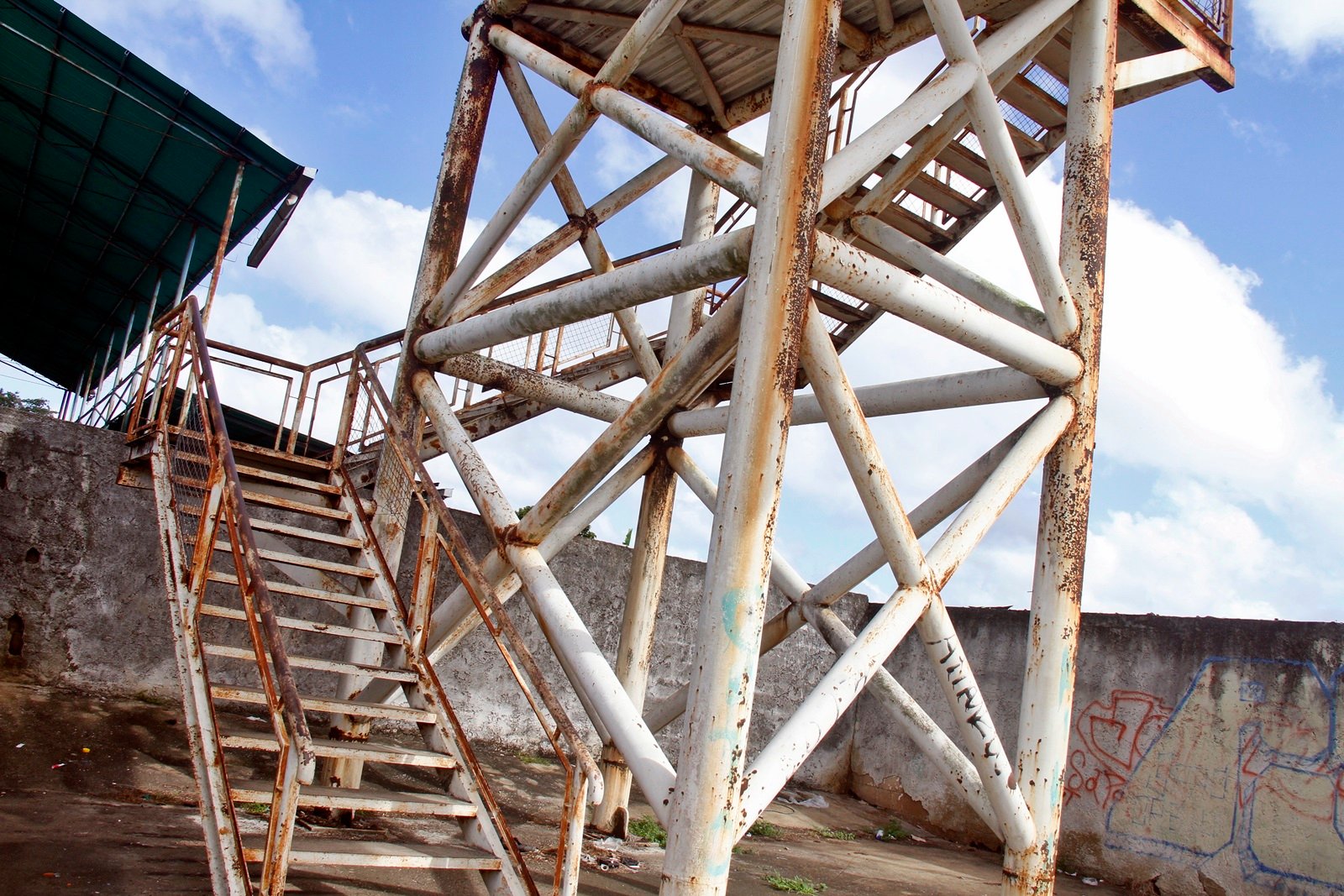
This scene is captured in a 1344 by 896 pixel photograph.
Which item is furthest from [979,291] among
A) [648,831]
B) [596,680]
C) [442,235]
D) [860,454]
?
[648,831]

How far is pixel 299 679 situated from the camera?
28.8 feet

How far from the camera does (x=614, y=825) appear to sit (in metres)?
7.29

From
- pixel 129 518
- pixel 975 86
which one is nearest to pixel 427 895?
pixel 129 518

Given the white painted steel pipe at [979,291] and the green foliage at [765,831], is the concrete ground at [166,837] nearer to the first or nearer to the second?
the green foliage at [765,831]

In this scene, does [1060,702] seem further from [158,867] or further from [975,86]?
[158,867]

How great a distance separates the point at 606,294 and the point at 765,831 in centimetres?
601

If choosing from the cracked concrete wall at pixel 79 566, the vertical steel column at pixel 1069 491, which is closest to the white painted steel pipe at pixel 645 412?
the vertical steel column at pixel 1069 491

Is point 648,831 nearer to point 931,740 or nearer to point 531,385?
point 931,740

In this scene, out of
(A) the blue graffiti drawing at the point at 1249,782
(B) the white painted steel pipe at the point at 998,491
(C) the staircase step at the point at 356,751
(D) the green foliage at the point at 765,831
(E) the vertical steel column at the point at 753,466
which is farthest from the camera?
(D) the green foliage at the point at 765,831

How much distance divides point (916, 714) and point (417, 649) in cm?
288

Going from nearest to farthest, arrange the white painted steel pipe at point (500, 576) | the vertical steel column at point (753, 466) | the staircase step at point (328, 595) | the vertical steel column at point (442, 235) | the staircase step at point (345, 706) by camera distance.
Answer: the vertical steel column at point (753, 466) → the staircase step at point (345, 706) → the staircase step at point (328, 595) → the white painted steel pipe at point (500, 576) → the vertical steel column at point (442, 235)

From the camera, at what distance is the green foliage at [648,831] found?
7.73 meters

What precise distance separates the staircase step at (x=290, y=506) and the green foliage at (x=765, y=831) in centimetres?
467

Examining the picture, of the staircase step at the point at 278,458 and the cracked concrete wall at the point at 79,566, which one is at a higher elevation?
the staircase step at the point at 278,458
